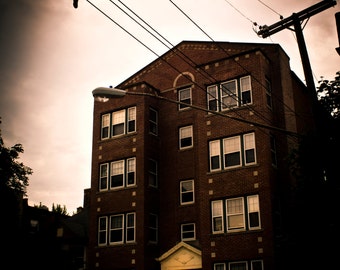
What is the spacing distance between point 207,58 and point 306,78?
590 inches

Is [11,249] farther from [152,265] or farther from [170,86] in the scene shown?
[170,86]

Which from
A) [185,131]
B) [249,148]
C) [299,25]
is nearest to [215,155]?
[249,148]

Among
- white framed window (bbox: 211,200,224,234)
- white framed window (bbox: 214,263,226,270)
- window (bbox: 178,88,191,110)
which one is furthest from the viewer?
window (bbox: 178,88,191,110)

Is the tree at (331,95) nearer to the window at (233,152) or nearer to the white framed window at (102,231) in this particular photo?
the window at (233,152)

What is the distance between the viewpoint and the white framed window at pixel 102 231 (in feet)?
95.3

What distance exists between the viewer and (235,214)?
24.7 meters

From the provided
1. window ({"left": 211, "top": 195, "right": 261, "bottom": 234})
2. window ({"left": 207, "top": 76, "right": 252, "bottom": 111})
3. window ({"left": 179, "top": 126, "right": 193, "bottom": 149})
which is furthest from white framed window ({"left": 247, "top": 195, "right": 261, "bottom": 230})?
window ({"left": 179, "top": 126, "right": 193, "bottom": 149})

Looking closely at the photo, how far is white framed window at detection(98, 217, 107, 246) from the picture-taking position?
29.1m

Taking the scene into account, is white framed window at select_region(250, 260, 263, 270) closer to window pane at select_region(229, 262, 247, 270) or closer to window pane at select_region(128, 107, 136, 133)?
window pane at select_region(229, 262, 247, 270)

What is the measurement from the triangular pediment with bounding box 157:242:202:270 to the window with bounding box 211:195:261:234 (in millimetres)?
1956

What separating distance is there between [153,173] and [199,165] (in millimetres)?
4148

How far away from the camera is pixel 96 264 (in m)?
28.7

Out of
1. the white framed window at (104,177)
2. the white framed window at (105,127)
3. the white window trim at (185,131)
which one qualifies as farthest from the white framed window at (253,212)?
the white framed window at (105,127)

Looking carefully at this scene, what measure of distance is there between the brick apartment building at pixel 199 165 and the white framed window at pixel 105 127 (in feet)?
0.24
